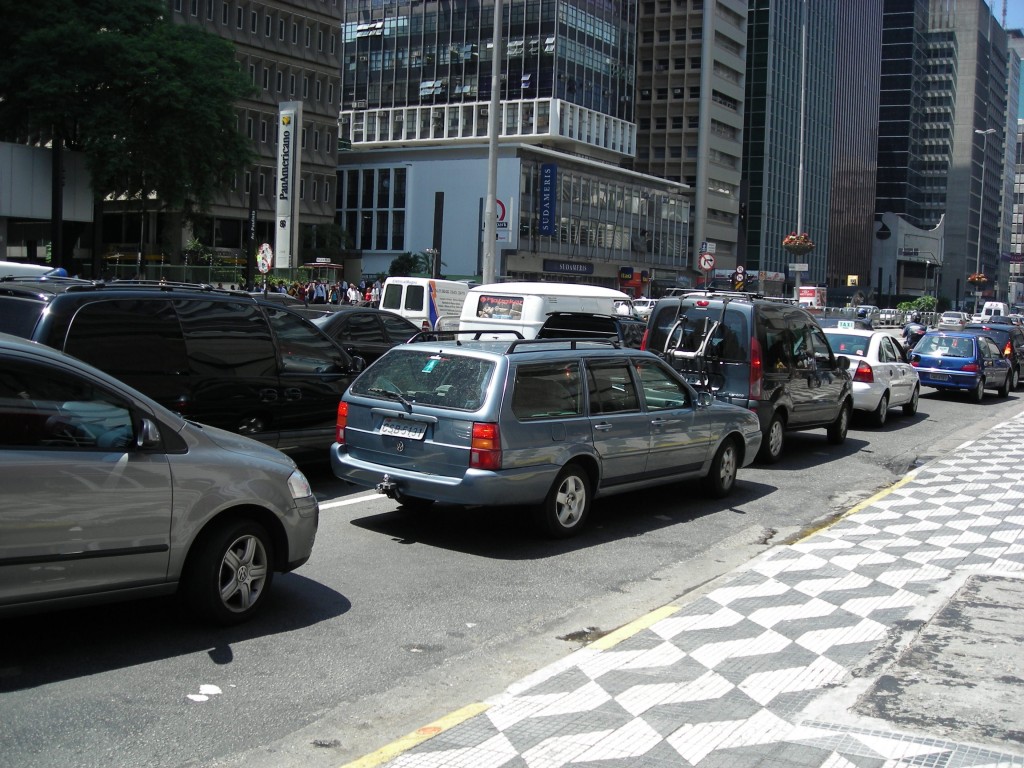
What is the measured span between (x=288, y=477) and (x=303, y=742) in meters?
2.00

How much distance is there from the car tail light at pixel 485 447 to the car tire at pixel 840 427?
8.73 metres

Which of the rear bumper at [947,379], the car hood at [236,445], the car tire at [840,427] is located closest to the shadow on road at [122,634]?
→ the car hood at [236,445]

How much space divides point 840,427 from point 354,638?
11.1 meters

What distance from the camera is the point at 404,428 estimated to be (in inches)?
328

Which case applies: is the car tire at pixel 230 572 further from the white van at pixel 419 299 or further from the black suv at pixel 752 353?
the white van at pixel 419 299

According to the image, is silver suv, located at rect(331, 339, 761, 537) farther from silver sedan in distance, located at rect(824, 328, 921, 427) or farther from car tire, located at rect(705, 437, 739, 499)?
silver sedan in distance, located at rect(824, 328, 921, 427)

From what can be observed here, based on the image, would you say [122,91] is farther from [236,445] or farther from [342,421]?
[236,445]

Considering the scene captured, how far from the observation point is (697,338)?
13.3 meters

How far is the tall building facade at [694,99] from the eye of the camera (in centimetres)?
9812

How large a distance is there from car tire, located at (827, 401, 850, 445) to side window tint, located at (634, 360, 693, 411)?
19.6 feet

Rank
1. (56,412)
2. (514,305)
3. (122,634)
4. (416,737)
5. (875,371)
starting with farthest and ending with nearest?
(514,305) → (875,371) → (122,634) → (56,412) → (416,737)

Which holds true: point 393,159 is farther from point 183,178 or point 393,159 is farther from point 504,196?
point 183,178

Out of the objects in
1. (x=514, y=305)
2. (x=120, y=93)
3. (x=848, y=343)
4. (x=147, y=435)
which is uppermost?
(x=120, y=93)

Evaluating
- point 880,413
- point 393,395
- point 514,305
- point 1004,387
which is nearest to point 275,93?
point 514,305
